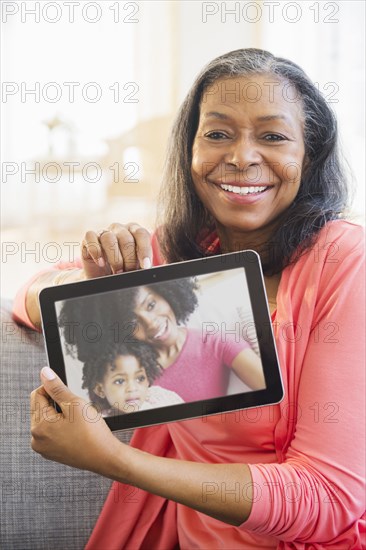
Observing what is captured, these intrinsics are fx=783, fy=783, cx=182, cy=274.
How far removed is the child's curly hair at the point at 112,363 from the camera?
988mm

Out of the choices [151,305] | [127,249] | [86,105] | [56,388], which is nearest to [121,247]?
[127,249]

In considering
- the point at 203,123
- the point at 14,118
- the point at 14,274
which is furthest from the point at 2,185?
the point at 203,123

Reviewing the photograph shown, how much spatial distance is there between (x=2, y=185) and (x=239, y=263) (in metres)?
4.42

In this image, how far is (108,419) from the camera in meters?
0.98

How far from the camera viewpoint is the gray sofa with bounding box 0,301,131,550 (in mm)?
1184

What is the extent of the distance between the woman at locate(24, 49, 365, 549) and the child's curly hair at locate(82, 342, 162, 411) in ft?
0.13

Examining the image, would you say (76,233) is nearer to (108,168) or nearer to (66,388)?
(108,168)

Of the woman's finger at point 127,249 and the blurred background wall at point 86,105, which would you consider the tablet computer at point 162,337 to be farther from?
the blurred background wall at point 86,105

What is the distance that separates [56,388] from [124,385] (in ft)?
0.29

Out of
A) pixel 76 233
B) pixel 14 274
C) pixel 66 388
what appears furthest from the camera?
pixel 76 233

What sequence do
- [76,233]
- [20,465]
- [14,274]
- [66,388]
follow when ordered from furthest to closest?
[76,233] → [14,274] → [20,465] → [66,388]

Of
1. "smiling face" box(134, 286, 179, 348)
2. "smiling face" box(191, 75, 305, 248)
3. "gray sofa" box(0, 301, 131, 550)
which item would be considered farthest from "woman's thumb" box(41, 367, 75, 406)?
"smiling face" box(191, 75, 305, 248)

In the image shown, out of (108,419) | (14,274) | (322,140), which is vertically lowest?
(14,274)

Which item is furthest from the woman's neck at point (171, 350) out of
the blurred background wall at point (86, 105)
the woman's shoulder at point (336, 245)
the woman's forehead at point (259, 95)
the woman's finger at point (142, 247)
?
the blurred background wall at point (86, 105)
